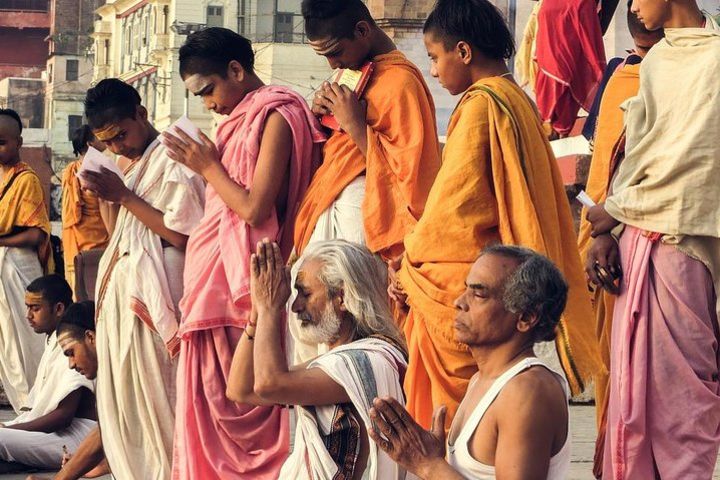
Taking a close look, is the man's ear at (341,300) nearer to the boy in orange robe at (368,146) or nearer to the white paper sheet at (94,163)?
the boy in orange robe at (368,146)

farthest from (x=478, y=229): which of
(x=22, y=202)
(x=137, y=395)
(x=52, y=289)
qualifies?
(x=22, y=202)

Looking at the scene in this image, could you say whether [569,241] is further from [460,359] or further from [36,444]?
[36,444]

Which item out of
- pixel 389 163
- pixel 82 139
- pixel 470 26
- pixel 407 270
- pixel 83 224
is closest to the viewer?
pixel 407 270

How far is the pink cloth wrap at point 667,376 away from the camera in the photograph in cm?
484

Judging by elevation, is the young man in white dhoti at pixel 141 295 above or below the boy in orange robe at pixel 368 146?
below

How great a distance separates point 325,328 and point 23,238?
6062 mm

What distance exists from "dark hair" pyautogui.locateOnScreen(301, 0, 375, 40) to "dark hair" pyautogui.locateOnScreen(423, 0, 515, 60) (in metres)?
0.74

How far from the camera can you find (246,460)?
624 cm

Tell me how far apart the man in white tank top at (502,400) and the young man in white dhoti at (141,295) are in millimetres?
2778

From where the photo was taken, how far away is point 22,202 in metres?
10.3

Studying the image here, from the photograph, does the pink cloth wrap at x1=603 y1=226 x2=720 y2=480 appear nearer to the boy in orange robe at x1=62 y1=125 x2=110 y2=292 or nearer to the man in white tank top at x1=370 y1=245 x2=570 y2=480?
the man in white tank top at x1=370 y1=245 x2=570 y2=480

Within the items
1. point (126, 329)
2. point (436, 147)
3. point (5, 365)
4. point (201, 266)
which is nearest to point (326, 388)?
point (436, 147)

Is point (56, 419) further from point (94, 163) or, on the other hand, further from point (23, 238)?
point (23, 238)

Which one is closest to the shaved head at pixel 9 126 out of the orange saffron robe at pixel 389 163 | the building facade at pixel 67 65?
the orange saffron robe at pixel 389 163
